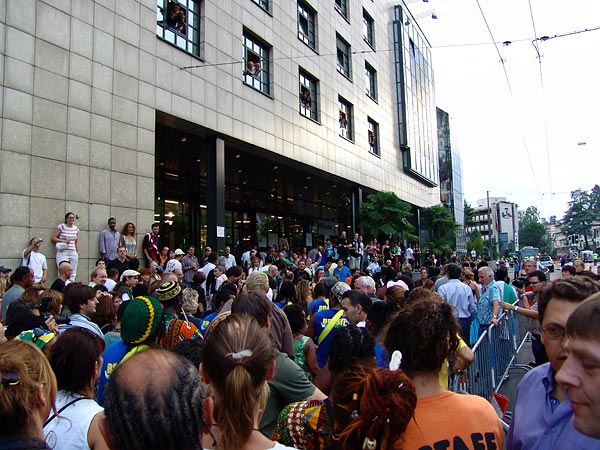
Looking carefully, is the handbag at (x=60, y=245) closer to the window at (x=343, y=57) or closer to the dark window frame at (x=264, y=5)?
the dark window frame at (x=264, y=5)

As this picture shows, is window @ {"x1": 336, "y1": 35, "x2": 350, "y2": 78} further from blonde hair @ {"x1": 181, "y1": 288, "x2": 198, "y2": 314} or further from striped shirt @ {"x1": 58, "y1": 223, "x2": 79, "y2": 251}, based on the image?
blonde hair @ {"x1": 181, "y1": 288, "x2": 198, "y2": 314}

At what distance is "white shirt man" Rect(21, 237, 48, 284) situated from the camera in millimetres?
9701

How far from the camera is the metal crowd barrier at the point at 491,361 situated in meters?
5.85

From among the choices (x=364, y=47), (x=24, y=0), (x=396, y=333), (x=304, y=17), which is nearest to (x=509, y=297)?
(x=396, y=333)

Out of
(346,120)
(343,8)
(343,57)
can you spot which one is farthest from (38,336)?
(343,8)

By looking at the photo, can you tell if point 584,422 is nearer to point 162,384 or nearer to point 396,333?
point 396,333

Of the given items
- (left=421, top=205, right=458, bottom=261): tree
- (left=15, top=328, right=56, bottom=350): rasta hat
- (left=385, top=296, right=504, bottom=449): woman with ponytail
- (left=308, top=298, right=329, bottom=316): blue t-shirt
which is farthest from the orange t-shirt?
(left=421, top=205, right=458, bottom=261): tree

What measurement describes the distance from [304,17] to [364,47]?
Result: 8.44 m

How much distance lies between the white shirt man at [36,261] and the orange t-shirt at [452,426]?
32.1 feet

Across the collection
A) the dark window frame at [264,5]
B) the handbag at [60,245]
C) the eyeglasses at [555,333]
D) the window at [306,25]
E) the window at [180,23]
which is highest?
the window at [306,25]

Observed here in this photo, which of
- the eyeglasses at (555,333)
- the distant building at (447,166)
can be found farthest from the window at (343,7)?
the distant building at (447,166)

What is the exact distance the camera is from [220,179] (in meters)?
16.3

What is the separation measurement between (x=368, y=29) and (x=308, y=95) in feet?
42.9

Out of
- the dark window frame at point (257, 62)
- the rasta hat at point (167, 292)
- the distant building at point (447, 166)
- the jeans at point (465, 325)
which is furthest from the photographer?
the distant building at point (447, 166)
